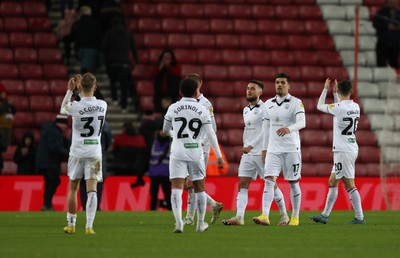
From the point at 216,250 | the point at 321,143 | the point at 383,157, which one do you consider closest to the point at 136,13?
the point at 321,143

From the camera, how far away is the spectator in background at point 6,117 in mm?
23969

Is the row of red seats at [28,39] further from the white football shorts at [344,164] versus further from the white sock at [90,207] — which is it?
the white sock at [90,207]

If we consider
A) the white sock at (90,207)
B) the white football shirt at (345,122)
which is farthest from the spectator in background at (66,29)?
the white sock at (90,207)

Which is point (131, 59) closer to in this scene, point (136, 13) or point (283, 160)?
point (136, 13)

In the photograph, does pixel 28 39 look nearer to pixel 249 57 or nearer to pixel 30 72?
pixel 30 72

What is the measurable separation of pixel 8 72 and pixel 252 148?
11.3 metres

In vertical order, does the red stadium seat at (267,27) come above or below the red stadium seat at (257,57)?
above

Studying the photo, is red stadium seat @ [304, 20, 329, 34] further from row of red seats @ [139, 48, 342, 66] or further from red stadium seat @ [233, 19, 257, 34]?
red stadium seat @ [233, 19, 257, 34]

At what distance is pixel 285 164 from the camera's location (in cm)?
1645

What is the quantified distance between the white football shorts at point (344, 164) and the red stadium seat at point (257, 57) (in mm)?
11360

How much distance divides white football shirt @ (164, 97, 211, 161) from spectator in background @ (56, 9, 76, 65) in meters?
13.0

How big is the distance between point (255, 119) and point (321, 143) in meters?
10.4

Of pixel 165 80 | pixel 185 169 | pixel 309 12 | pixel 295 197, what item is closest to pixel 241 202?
pixel 295 197

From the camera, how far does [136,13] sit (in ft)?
93.3
